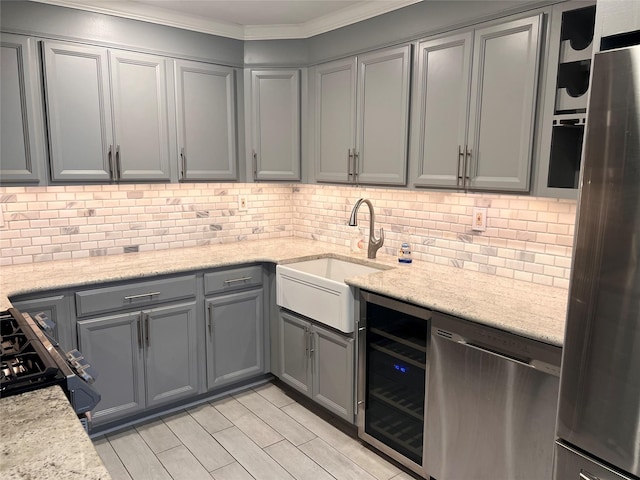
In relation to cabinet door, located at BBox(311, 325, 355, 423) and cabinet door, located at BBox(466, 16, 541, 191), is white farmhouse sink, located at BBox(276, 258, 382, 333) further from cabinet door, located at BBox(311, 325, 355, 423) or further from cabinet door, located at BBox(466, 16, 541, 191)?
Result: cabinet door, located at BBox(466, 16, 541, 191)

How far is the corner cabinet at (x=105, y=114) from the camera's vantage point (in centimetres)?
258

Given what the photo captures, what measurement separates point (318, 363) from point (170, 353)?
905 mm

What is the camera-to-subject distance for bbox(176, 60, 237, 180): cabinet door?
9.94 ft

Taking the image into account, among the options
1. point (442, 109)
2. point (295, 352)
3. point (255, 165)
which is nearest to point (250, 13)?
point (255, 165)

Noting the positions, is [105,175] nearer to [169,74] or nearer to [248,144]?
[169,74]

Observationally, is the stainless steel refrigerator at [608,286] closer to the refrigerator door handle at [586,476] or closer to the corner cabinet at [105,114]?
the refrigerator door handle at [586,476]

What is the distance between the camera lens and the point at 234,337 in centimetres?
305

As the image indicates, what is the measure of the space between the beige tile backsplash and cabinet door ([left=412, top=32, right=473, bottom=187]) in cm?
31

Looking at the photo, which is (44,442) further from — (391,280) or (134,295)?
(391,280)

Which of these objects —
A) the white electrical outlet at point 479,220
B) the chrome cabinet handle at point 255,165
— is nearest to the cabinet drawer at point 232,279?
the chrome cabinet handle at point 255,165

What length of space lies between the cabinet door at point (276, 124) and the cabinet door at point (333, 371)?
1236mm

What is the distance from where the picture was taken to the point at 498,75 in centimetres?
216

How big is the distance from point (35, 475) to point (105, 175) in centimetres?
211

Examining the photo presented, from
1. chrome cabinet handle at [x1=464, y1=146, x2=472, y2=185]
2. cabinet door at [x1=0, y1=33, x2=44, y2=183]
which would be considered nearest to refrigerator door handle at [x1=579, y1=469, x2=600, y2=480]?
chrome cabinet handle at [x1=464, y1=146, x2=472, y2=185]
